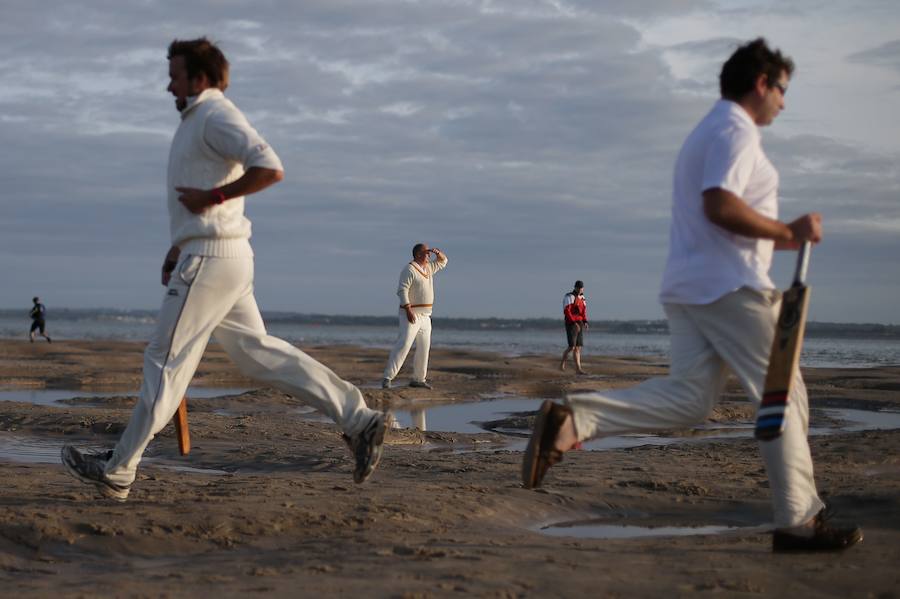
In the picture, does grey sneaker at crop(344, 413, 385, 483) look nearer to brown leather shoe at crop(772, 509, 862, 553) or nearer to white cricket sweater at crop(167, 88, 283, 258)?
white cricket sweater at crop(167, 88, 283, 258)

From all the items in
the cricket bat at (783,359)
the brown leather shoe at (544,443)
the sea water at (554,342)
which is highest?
the cricket bat at (783,359)

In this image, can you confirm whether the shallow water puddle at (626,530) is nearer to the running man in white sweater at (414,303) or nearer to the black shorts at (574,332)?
the running man in white sweater at (414,303)

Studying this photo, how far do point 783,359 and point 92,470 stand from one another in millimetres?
3388

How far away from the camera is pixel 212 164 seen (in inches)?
209

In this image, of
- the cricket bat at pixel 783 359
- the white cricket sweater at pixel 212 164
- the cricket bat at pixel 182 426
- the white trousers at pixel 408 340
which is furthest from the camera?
the white trousers at pixel 408 340

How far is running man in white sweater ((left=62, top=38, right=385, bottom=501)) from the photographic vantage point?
5223 mm

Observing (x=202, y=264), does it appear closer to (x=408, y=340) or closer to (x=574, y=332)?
(x=408, y=340)

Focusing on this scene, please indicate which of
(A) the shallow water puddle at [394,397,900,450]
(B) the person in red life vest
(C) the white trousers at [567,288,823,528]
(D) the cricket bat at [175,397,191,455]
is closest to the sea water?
(A) the shallow water puddle at [394,397,900,450]

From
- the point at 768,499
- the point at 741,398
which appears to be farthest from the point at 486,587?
the point at 741,398

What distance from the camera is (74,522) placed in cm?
519

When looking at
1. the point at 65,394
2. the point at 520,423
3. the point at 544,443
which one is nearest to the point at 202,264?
the point at 544,443

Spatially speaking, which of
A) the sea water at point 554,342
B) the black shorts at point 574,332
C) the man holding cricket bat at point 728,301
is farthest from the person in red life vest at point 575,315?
the man holding cricket bat at point 728,301

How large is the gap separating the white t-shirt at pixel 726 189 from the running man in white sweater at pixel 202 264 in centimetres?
192

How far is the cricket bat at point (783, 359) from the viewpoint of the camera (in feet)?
14.4
